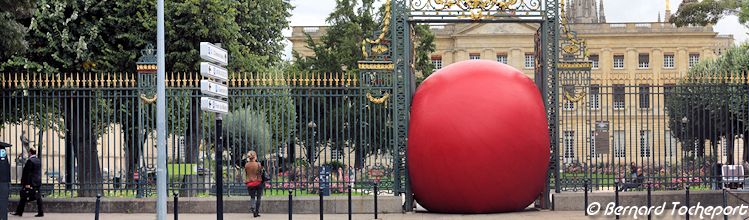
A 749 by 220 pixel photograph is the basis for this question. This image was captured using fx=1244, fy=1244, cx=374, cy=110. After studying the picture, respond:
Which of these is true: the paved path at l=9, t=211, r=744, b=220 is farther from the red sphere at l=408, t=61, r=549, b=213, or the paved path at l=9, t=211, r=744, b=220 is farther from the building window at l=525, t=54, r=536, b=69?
the building window at l=525, t=54, r=536, b=69

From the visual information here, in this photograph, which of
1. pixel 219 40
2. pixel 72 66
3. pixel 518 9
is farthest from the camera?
pixel 219 40

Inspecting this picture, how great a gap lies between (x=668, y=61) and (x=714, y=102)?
56.4 metres

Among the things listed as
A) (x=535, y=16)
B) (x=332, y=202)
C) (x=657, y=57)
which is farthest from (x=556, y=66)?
(x=657, y=57)

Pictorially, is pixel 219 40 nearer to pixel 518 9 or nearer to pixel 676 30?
pixel 518 9

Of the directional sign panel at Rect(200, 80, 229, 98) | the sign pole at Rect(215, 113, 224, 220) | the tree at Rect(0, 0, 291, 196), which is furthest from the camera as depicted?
the tree at Rect(0, 0, 291, 196)

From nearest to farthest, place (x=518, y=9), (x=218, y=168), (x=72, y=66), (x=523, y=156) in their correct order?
1. (x=218, y=168)
2. (x=523, y=156)
3. (x=518, y=9)
4. (x=72, y=66)

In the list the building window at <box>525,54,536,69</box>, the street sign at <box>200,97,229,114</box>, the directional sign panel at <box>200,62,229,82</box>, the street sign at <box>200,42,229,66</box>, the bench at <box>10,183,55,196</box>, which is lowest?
the bench at <box>10,183,55,196</box>

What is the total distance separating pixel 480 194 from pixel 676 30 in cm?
6076

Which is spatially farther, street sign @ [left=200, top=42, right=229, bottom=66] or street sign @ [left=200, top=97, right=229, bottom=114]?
street sign @ [left=200, top=97, right=229, bottom=114]

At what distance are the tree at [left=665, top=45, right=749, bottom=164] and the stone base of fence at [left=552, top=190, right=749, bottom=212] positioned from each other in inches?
36.7

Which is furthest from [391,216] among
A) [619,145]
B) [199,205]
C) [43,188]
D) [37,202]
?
[43,188]

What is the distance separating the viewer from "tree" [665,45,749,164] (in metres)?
24.8

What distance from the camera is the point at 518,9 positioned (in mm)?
24016

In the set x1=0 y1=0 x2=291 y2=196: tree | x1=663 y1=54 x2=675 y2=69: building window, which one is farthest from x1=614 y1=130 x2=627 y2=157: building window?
x1=663 y1=54 x2=675 y2=69: building window
